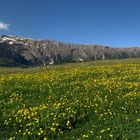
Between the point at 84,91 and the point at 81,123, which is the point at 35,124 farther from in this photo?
the point at 84,91

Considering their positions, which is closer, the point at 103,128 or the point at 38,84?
the point at 103,128

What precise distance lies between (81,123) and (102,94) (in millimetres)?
5321

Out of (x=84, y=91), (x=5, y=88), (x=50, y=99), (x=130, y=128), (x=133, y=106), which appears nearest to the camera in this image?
(x=130, y=128)

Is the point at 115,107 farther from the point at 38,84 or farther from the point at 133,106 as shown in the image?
the point at 38,84

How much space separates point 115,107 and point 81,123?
2736 millimetres

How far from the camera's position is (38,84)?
28.8 metres

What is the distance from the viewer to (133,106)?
19.5m

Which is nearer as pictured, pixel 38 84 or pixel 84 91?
pixel 84 91

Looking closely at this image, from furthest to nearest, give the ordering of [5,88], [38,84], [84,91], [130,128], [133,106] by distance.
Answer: [38,84], [5,88], [84,91], [133,106], [130,128]

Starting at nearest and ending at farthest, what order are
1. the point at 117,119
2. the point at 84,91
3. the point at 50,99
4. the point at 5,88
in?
the point at 117,119 < the point at 50,99 < the point at 84,91 < the point at 5,88

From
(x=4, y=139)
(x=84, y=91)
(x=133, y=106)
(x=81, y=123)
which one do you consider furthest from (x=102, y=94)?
(x=4, y=139)

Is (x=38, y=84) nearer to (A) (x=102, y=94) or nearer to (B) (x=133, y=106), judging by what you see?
(A) (x=102, y=94)

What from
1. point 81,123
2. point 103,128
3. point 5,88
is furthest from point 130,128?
point 5,88

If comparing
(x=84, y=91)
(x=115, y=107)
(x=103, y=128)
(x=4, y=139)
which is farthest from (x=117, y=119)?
(x=84, y=91)
